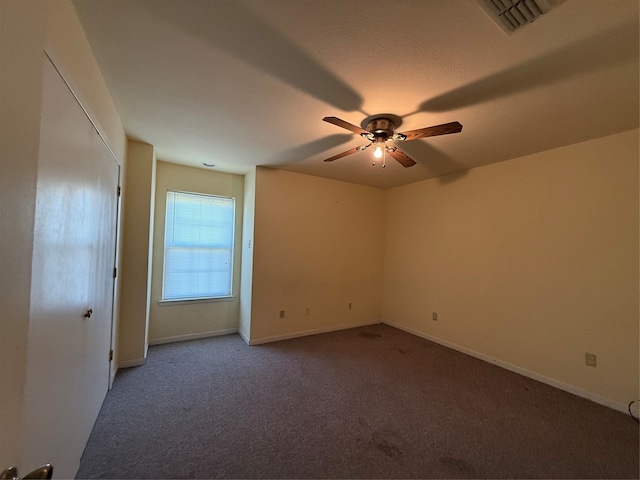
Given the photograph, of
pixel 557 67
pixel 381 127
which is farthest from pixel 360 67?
pixel 557 67

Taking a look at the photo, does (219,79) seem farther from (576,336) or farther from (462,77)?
(576,336)

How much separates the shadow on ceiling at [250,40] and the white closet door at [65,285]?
2.07 ft

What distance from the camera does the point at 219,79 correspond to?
1.76 metres

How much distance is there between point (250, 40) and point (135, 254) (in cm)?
255

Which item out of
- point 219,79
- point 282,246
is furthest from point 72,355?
point 282,246

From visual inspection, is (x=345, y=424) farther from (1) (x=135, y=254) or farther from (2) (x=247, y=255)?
(1) (x=135, y=254)

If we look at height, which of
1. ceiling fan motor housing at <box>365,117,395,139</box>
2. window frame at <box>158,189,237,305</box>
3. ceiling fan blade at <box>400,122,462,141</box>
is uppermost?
ceiling fan motor housing at <box>365,117,395,139</box>

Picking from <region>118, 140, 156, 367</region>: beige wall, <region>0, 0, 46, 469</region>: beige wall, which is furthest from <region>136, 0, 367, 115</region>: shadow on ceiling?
<region>118, 140, 156, 367</region>: beige wall

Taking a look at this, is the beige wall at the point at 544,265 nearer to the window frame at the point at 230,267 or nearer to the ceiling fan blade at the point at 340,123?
the ceiling fan blade at the point at 340,123

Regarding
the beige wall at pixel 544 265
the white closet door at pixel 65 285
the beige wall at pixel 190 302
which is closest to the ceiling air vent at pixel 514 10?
the white closet door at pixel 65 285

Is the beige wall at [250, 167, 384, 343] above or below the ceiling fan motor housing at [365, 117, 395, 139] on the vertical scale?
below

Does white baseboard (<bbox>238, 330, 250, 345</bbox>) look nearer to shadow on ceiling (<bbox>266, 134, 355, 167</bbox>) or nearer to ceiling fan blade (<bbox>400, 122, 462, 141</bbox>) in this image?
shadow on ceiling (<bbox>266, 134, 355, 167</bbox>)

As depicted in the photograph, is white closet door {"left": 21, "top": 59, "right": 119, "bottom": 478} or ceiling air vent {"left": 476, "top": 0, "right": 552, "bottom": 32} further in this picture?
ceiling air vent {"left": 476, "top": 0, "right": 552, "bottom": 32}

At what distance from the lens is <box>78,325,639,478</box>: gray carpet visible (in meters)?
1.66
